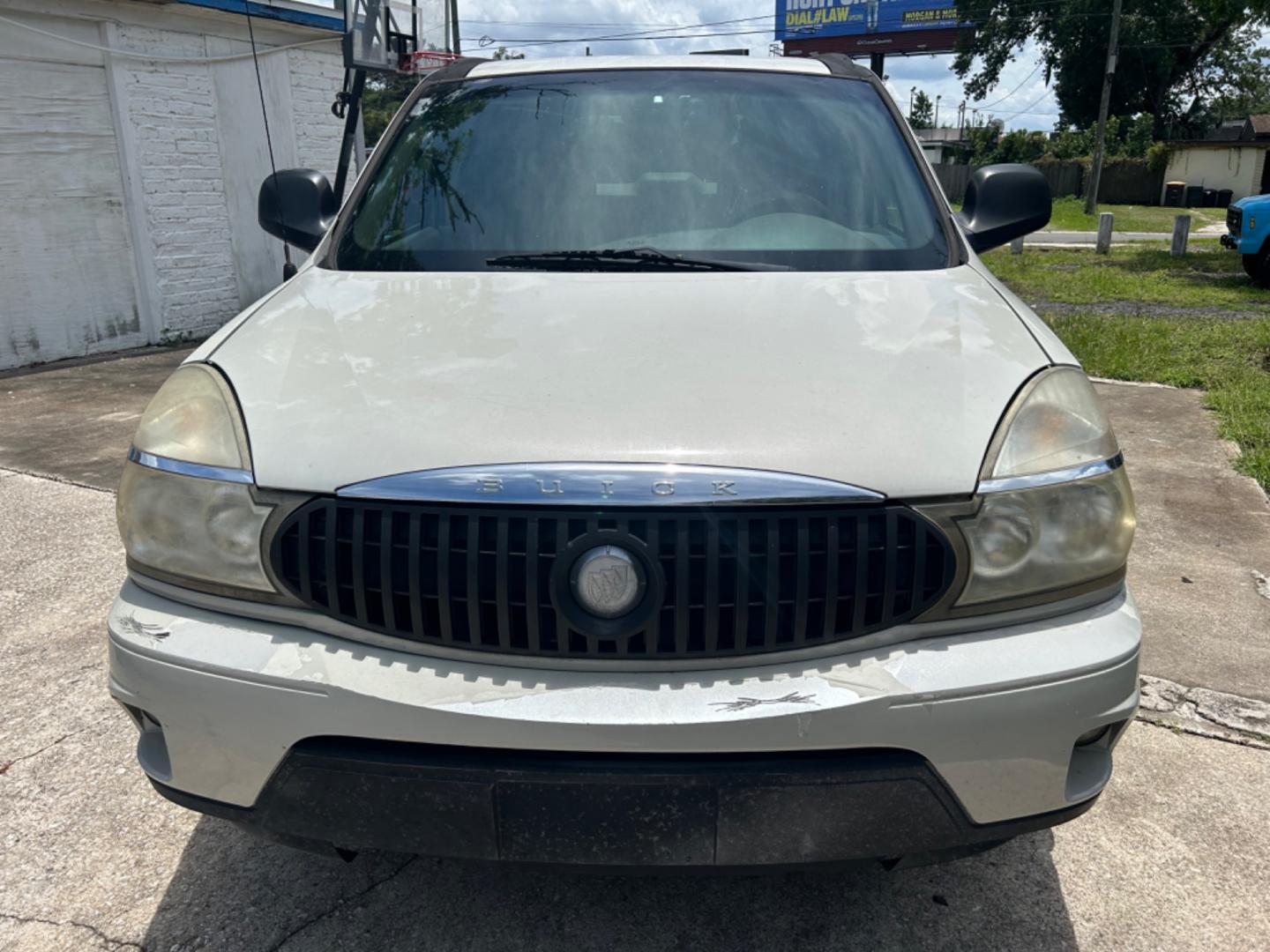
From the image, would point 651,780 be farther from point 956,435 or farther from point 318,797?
point 956,435

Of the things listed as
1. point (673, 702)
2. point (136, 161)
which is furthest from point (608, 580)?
point (136, 161)

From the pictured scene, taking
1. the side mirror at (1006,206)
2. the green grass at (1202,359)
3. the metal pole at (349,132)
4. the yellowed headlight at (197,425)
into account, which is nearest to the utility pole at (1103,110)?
the green grass at (1202,359)

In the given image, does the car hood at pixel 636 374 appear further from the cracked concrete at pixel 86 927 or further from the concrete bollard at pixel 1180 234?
the concrete bollard at pixel 1180 234

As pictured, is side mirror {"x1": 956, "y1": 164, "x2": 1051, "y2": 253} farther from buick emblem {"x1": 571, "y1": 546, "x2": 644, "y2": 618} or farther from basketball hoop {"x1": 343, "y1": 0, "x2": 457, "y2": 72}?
basketball hoop {"x1": 343, "y1": 0, "x2": 457, "y2": 72}

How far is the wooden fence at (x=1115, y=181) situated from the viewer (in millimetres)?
42906

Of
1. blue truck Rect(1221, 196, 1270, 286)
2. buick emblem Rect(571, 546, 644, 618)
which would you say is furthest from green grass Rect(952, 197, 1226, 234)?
buick emblem Rect(571, 546, 644, 618)

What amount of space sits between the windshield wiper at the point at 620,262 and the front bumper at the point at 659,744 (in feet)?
3.89

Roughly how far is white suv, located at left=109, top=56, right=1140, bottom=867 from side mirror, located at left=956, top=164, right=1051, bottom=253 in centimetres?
122

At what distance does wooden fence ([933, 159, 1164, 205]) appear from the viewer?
1689 inches

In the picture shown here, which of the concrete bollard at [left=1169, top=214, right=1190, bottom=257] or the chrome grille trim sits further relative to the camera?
the concrete bollard at [left=1169, top=214, right=1190, bottom=257]

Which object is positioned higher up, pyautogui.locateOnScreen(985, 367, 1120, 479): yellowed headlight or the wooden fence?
pyautogui.locateOnScreen(985, 367, 1120, 479): yellowed headlight

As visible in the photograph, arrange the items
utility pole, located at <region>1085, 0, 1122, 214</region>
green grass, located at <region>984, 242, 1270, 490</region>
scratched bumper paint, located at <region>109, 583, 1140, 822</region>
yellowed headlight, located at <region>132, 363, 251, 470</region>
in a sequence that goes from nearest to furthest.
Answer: scratched bumper paint, located at <region>109, 583, 1140, 822</region> → yellowed headlight, located at <region>132, 363, 251, 470</region> → green grass, located at <region>984, 242, 1270, 490</region> → utility pole, located at <region>1085, 0, 1122, 214</region>

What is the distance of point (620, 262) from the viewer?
258 centimetres

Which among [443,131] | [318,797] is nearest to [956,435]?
[318,797]
